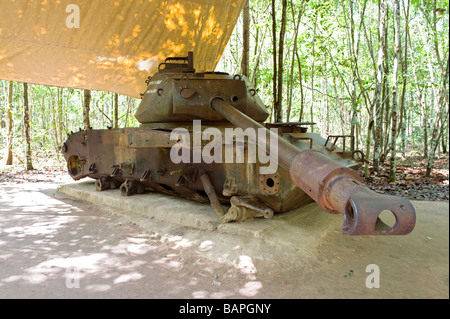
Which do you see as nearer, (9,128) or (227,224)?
(227,224)

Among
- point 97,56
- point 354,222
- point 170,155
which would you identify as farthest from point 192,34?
point 354,222

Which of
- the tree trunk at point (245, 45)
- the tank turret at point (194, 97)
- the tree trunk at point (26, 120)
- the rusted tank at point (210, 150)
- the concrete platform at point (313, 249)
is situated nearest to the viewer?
the concrete platform at point (313, 249)

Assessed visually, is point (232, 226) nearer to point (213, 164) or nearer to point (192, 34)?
point (213, 164)

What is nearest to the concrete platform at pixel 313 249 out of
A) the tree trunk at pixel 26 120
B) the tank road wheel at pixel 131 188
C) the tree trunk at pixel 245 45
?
the tank road wheel at pixel 131 188

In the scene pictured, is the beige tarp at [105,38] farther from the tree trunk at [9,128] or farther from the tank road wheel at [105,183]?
the tree trunk at [9,128]

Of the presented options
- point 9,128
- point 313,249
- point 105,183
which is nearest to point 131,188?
point 105,183

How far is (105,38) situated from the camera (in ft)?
26.6

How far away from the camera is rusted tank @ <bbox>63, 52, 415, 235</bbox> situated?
15.6 ft

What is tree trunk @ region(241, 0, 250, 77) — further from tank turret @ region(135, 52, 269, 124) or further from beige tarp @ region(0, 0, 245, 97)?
tank turret @ region(135, 52, 269, 124)

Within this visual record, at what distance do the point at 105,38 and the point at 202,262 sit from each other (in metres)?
6.12

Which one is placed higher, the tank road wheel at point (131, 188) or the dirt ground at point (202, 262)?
the tank road wheel at point (131, 188)

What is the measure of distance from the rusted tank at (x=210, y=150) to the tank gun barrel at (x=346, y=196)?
12 cm

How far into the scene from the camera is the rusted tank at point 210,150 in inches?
188

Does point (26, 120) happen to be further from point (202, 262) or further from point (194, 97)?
point (202, 262)
